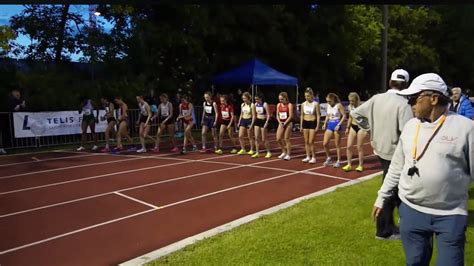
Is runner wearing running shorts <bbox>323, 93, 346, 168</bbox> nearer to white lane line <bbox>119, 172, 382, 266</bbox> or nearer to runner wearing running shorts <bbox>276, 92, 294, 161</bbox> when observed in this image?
runner wearing running shorts <bbox>276, 92, 294, 161</bbox>

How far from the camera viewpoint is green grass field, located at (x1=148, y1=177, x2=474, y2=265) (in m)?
5.03

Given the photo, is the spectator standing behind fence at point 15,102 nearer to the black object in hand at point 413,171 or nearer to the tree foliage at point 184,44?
the tree foliage at point 184,44

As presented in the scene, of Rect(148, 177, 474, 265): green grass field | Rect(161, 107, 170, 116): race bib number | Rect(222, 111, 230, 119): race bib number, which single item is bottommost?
Rect(148, 177, 474, 265): green grass field

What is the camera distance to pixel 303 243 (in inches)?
217

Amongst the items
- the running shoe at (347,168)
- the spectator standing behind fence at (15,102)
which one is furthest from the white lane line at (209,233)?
the spectator standing behind fence at (15,102)

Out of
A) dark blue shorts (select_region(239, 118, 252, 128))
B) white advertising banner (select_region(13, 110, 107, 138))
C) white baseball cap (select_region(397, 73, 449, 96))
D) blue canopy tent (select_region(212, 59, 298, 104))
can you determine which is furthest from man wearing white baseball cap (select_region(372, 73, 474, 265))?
blue canopy tent (select_region(212, 59, 298, 104))

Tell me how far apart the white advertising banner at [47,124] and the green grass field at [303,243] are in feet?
39.1

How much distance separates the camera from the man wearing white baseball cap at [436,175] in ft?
10.6

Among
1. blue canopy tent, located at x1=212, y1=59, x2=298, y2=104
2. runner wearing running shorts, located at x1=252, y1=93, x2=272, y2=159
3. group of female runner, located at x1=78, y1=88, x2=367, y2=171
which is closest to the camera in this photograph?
group of female runner, located at x1=78, y1=88, x2=367, y2=171

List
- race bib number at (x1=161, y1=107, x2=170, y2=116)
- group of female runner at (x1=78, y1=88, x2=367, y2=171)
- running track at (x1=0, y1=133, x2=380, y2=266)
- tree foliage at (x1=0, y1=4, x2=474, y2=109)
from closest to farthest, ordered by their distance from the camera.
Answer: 1. running track at (x1=0, y1=133, x2=380, y2=266)
2. group of female runner at (x1=78, y1=88, x2=367, y2=171)
3. race bib number at (x1=161, y1=107, x2=170, y2=116)
4. tree foliage at (x1=0, y1=4, x2=474, y2=109)

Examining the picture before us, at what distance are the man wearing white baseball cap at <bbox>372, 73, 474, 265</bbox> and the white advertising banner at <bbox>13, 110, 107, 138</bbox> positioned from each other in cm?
1499

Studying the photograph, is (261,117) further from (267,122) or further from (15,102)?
(15,102)

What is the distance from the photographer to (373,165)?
12.1m

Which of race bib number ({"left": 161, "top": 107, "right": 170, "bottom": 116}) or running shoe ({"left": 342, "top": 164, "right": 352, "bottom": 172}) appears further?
race bib number ({"left": 161, "top": 107, "right": 170, "bottom": 116})
